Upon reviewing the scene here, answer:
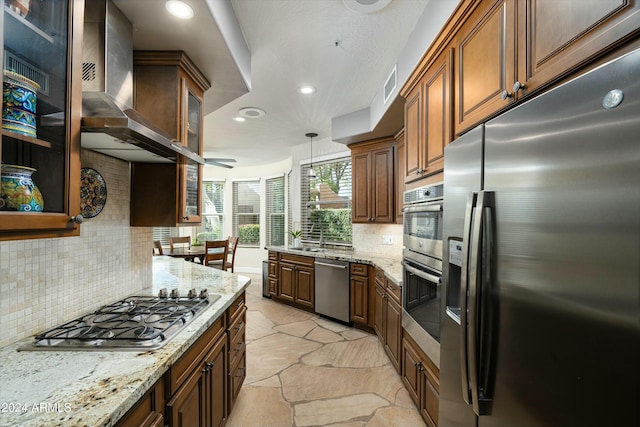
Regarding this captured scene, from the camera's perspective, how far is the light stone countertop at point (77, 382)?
2.65 feet

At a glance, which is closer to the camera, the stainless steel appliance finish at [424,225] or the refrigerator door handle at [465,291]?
the refrigerator door handle at [465,291]

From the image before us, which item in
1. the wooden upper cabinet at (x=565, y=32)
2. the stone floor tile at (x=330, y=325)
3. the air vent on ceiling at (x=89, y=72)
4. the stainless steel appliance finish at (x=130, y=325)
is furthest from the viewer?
the stone floor tile at (x=330, y=325)

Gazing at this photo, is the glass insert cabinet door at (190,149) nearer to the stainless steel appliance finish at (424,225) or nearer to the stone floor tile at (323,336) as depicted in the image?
the stainless steel appliance finish at (424,225)

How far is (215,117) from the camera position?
162 inches

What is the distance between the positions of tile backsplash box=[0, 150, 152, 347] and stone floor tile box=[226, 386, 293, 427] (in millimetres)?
1139

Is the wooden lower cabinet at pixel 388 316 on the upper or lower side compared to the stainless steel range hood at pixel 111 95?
lower

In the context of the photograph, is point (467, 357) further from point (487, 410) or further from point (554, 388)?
point (554, 388)

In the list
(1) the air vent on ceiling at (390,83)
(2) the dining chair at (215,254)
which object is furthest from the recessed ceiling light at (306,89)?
(2) the dining chair at (215,254)

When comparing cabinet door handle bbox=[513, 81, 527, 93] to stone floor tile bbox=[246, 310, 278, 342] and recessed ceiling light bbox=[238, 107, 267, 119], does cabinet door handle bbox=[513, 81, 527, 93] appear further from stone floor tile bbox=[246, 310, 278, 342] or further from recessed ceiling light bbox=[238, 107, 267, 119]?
stone floor tile bbox=[246, 310, 278, 342]

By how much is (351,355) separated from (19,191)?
294 cm

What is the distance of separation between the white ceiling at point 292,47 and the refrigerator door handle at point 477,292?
5.19 feet

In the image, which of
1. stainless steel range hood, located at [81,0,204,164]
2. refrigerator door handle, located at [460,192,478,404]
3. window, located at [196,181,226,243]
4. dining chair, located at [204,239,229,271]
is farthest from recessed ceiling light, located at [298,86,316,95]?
window, located at [196,181,226,243]

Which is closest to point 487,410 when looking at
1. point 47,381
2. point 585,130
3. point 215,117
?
point 585,130

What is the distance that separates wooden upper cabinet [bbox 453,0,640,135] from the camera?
0.81 metres
